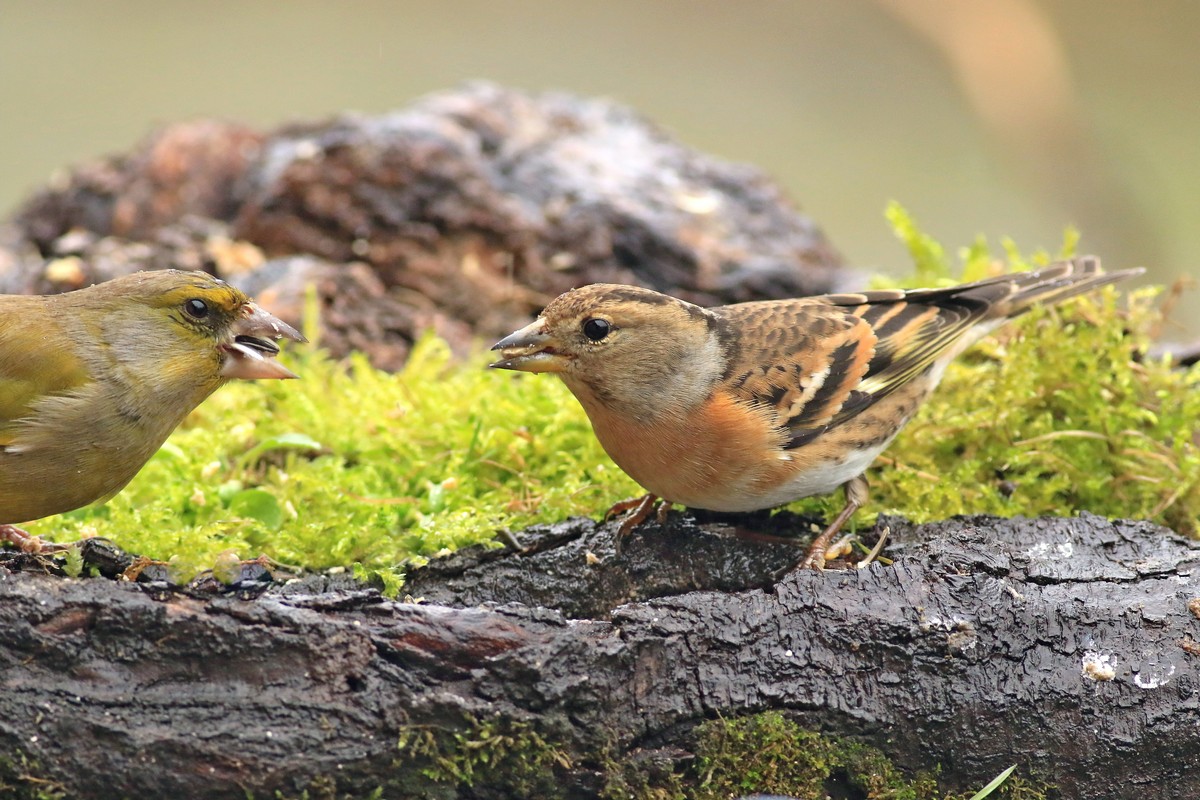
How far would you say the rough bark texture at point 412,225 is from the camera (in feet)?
21.7

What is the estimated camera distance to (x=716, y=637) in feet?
11.2


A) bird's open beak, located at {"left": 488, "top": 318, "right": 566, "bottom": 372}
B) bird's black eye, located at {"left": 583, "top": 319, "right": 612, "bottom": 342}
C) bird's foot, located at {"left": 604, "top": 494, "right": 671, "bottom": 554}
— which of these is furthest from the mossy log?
bird's black eye, located at {"left": 583, "top": 319, "right": 612, "bottom": 342}

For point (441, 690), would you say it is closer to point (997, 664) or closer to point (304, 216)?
point (997, 664)

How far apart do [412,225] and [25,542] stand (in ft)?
11.2

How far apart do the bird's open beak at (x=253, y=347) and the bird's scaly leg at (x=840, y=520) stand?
195 centimetres

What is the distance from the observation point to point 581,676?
10.6 ft

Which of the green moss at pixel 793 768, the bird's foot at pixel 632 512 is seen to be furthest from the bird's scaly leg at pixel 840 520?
the green moss at pixel 793 768

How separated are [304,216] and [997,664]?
4.97 metres

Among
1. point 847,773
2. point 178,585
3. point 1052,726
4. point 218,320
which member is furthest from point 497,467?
point 1052,726

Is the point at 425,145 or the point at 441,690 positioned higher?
the point at 425,145

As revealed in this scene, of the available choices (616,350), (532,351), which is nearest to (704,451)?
(616,350)

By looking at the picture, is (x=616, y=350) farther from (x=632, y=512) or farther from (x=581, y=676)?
(x=581, y=676)

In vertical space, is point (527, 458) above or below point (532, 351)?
below

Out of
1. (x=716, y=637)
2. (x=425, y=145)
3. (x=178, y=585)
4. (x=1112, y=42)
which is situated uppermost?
(x=1112, y=42)
